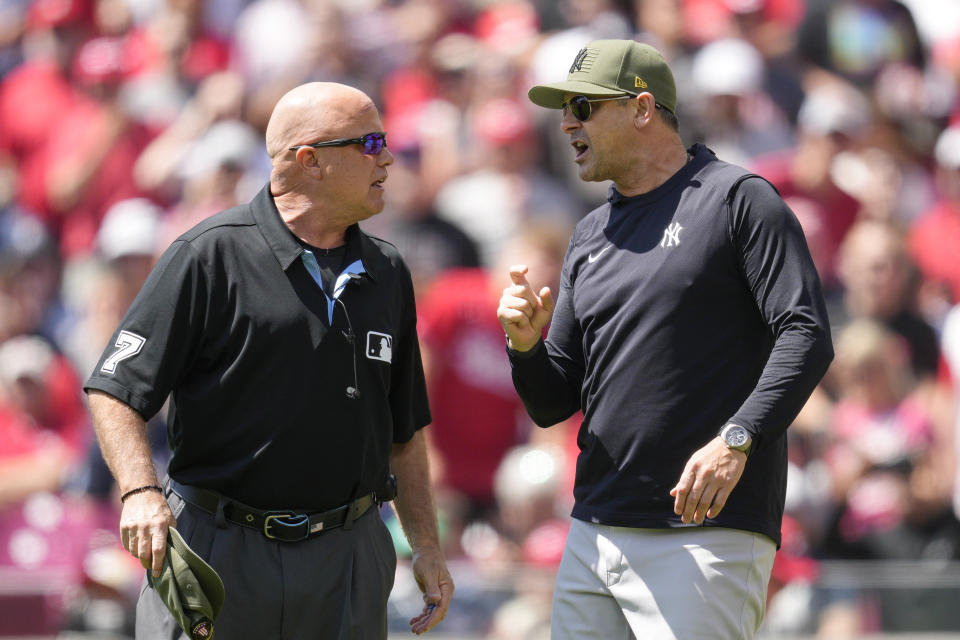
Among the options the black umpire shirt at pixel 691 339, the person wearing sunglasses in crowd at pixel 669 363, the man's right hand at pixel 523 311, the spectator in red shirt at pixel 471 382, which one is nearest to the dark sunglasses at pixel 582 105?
the person wearing sunglasses in crowd at pixel 669 363

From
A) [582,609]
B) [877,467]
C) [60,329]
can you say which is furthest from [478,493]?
[582,609]

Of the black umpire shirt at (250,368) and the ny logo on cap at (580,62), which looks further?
the ny logo on cap at (580,62)

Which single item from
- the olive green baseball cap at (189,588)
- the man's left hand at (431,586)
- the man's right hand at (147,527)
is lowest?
the man's left hand at (431,586)

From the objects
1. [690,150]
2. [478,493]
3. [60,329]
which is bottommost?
[478,493]

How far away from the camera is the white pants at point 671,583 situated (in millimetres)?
3516

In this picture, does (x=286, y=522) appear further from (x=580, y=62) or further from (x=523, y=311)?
(x=580, y=62)

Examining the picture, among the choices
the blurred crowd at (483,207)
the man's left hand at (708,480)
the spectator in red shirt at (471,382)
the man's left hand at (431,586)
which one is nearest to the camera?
the man's left hand at (708,480)

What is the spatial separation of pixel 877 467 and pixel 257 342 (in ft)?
14.8

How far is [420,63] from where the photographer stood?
9.16m

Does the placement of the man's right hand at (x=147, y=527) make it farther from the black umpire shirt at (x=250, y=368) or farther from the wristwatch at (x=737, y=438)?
the wristwatch at (x=737, y=438)

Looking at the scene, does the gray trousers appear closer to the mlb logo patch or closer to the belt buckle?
the belt buckle

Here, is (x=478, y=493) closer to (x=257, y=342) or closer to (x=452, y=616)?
(x=452, y=616)

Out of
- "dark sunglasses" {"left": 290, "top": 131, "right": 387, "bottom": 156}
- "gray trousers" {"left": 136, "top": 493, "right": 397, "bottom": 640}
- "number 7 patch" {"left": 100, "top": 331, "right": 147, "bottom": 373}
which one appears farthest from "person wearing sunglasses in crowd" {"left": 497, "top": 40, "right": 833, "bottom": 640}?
"number 7 patch" {"left": 100, "top": 331, "right": 147, "bottom": 373}

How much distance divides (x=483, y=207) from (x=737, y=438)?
16.7ft
